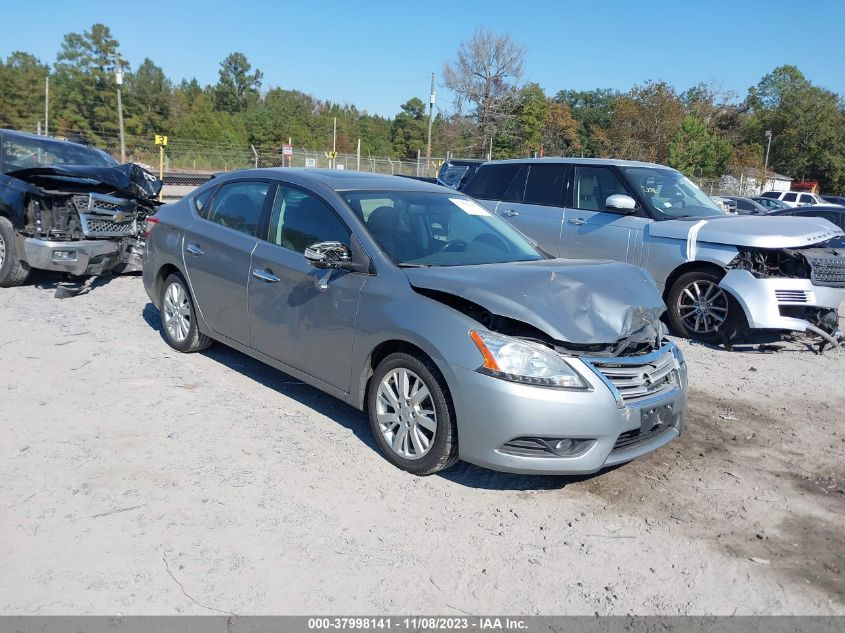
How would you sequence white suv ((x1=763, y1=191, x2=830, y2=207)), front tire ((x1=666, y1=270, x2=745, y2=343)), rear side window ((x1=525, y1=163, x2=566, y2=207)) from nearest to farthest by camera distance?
front tire ((x1=666, y1=270, x2=745, y2=343)), rear side window ((x1=525, y1=163, x2=566, y2=207)), white suv ((x1=763, y1=191, x2=830, y2=207))

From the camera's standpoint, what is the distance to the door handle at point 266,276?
16.3 feet

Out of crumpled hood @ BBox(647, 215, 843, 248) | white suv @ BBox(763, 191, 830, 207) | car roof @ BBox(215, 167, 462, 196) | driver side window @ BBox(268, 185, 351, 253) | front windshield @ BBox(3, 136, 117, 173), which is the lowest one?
driver side window @ BBox(268, 185, 351, 253)

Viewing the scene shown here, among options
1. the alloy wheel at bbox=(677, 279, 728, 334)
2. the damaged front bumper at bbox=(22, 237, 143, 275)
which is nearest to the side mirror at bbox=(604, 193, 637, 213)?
the alloy wheel at bbox=(677, 279, 728, 334)

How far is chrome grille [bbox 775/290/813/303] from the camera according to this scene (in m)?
6.99

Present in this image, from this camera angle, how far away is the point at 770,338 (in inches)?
314

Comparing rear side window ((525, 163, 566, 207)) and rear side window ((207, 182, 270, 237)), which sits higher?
rear side window ((525, 163, 566, 207))

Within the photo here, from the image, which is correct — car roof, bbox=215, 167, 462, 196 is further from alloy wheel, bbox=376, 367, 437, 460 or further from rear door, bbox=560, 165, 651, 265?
rear door, bbox=560, 165, 651, 265

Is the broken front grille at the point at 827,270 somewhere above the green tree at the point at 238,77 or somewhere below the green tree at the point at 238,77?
below

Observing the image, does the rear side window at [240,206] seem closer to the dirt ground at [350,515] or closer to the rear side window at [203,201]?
the rear side window at [203,201]

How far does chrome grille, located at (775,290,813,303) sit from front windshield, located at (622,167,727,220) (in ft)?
4.67

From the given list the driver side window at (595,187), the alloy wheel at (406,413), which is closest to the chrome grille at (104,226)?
the driver side window at (595,187)

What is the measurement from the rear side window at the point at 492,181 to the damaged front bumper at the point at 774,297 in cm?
324

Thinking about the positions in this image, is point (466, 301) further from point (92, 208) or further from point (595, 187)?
point (92, 208)

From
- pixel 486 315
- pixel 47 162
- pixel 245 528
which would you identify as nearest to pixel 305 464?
pixel 245 528
